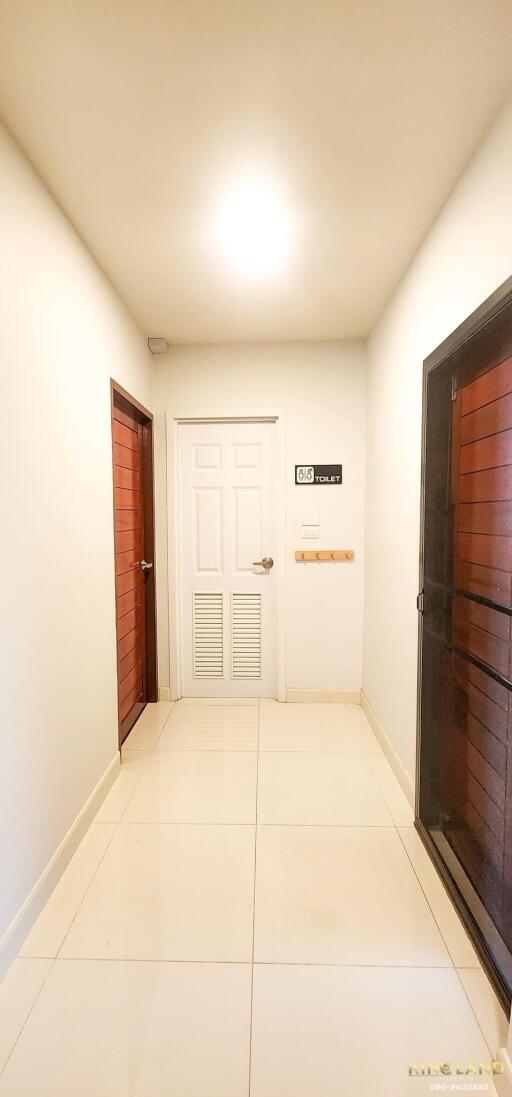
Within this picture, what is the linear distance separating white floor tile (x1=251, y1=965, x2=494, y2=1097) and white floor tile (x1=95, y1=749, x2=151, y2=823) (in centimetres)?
94

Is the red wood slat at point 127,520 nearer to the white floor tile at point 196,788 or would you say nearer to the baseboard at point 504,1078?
the white floor tile at point 196,788

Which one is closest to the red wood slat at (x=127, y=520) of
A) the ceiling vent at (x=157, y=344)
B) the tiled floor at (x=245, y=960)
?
the ceiling vent at (x=157, y=344)

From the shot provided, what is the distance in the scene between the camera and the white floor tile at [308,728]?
2551mm

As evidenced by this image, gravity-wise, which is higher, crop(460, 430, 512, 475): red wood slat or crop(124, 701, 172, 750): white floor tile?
crop(460, 430, 512, 475): red wood slat

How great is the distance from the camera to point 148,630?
3.08 metres

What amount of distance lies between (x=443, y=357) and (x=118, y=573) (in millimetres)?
1889

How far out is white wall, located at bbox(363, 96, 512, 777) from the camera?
1287 mm

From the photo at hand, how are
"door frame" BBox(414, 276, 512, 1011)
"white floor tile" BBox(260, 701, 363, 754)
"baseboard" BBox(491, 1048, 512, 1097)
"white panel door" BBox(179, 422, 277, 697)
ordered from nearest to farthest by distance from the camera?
"baseboard" BBox(491, 1048, 512, 1097), "door frame" BBox(414, 276, 512, 1011), "white floor tile" BBox(260, 701, 363, 754), "white panel door" BBox(179, 422, 277, 697)

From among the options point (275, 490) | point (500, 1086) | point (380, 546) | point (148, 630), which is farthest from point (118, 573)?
point (500, 1086)

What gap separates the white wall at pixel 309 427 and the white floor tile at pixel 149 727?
3.14ft

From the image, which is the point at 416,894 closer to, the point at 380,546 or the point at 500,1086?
the point at 500,1086

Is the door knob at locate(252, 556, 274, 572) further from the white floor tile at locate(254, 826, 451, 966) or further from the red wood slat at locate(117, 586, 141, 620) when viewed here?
the white floor tile at locate(254, 826, 451, 966)

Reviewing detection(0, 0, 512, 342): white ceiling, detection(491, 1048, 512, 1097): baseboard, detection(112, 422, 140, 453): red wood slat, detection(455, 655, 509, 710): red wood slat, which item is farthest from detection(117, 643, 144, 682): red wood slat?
detection(0, 0, 512, 342): white ceiling

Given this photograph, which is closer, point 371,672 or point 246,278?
point 246,278
